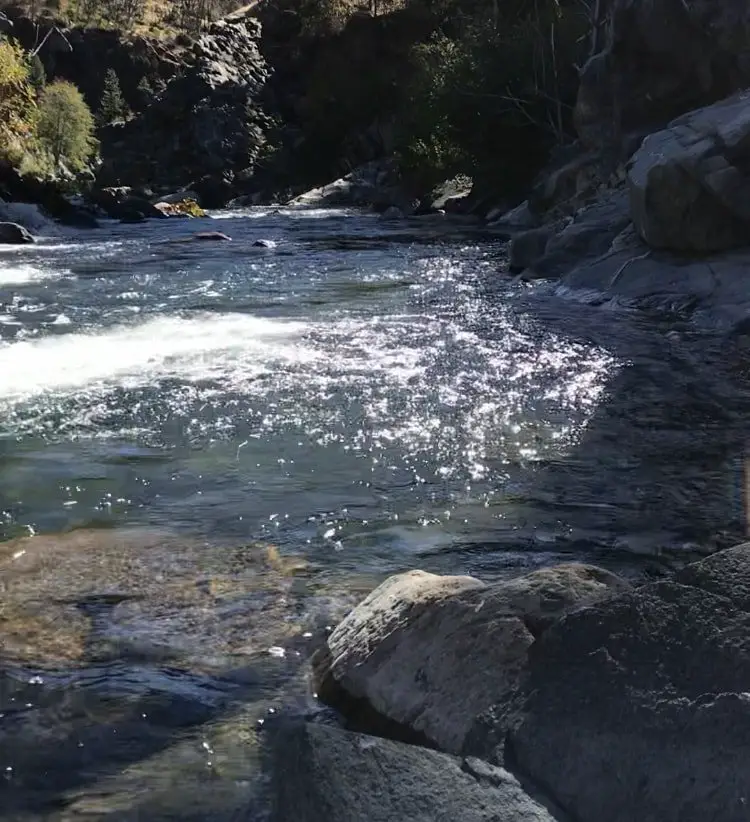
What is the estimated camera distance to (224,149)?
57.4 meters

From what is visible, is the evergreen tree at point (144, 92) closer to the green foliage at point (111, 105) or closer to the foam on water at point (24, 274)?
the green foliage at point (111, 105)

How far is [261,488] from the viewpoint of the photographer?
21.2 feet

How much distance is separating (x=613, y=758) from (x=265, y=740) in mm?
1283

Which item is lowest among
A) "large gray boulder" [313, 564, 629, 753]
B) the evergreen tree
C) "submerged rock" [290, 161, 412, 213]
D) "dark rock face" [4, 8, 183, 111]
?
"submerged rock" [290, 161, 412, 213]

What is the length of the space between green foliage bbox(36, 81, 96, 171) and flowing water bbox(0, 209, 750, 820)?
110 ft

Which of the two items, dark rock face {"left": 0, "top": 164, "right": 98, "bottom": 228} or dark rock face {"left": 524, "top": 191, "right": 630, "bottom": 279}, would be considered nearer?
dark rock face {"left": 524, "top": 191, "right": 630, "bottom": 279}

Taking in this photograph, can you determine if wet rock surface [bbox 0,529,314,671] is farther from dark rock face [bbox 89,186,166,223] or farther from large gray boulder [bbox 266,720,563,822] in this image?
dark rock face [bbox 89,186,166,223]

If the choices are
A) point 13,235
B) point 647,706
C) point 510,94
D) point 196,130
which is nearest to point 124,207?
point 13,235

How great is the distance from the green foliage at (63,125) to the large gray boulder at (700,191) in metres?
34.5

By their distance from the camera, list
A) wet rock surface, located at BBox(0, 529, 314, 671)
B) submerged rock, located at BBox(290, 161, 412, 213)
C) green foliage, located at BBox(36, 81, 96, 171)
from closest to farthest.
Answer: wet rock surface, located at BBox(0, 529, 314, 671)
submerged rock, located at BBox(290, 161, 412, 213)
green foliage, located at BBox(36, 81, 96, 171)

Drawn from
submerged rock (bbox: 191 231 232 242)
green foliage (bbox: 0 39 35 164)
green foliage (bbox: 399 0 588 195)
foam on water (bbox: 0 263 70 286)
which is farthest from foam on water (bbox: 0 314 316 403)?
green foliage (bbox: 0 39 35 164)

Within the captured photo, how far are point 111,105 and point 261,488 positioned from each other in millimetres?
60824

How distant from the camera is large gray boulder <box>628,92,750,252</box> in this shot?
14242 mm

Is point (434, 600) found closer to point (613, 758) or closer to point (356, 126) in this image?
point (613, 758)
